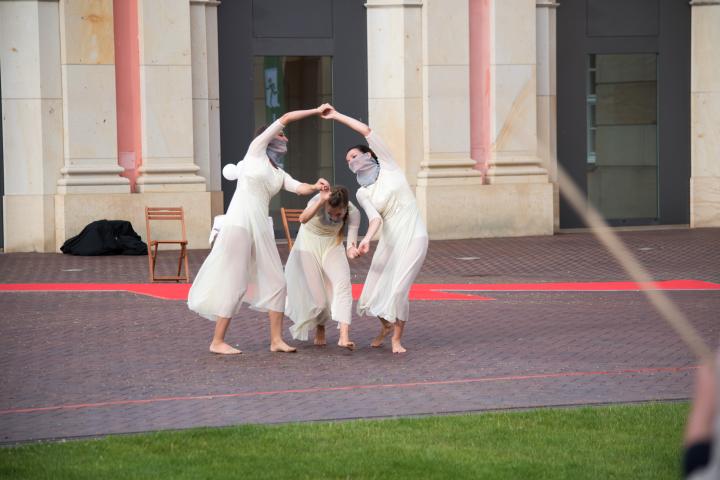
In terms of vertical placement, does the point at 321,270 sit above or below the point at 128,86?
below

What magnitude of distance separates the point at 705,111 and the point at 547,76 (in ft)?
9.31

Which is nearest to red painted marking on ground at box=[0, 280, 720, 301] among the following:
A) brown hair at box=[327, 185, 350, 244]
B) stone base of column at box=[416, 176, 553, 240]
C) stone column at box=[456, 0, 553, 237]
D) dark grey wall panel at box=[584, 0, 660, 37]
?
brown hair at box=[327, 185, 350, 244]

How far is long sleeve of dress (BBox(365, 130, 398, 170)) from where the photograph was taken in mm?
10305

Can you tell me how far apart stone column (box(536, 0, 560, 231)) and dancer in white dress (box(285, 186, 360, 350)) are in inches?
491

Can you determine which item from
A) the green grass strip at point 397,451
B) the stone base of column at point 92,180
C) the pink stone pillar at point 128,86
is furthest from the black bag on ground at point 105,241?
the green grass strip at point 397,451

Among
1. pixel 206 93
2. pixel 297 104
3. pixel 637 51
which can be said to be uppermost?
pixel 637 51

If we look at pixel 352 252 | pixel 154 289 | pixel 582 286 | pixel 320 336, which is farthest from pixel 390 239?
pixel 154 289

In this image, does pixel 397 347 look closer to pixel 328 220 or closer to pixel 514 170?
pixel 328 220

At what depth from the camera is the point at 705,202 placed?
2338 cm

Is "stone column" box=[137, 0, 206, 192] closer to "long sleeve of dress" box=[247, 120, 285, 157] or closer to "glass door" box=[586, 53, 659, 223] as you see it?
"glass door" box=[586, 53, 659, 223]

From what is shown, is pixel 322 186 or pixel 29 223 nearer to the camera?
pixel 322 186

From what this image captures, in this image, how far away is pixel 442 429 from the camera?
7102 millimetres

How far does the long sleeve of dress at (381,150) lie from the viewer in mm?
10305

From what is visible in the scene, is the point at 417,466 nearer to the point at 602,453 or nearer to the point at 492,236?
the point at 602,453
